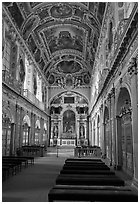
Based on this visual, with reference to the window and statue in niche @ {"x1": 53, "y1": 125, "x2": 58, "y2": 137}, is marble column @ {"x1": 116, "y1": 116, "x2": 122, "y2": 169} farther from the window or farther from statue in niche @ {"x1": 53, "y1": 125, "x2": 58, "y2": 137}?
statue in niche @ {"x1": 53, "y1": 125, "x2": 58, "y2": 137}

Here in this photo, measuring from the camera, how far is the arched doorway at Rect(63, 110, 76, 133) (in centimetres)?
3106

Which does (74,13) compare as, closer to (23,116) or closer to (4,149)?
(23,116)

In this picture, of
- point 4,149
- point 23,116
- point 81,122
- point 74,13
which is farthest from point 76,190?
point 81,122

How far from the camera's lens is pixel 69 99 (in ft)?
105

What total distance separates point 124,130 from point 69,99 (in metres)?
22.6

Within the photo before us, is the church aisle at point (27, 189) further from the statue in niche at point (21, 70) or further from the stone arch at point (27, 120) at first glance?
the statue in niche at point (21, 70)

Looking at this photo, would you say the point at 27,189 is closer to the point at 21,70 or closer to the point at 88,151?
the point at 88,151

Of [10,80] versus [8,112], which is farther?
[10,80]

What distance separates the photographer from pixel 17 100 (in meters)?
15.8

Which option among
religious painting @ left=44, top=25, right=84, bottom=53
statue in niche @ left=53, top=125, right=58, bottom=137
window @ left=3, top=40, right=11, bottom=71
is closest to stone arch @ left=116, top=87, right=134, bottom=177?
window @ left=3, top=40, right=11, bottom=71

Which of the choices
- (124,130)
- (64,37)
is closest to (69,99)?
(64,37)

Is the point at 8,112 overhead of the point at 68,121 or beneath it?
overhead

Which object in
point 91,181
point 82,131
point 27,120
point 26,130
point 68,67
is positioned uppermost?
point 68,67

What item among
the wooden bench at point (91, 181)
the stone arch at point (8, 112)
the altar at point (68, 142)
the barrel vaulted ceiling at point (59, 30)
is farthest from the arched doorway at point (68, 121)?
the wooden bench at point (91, 181)
